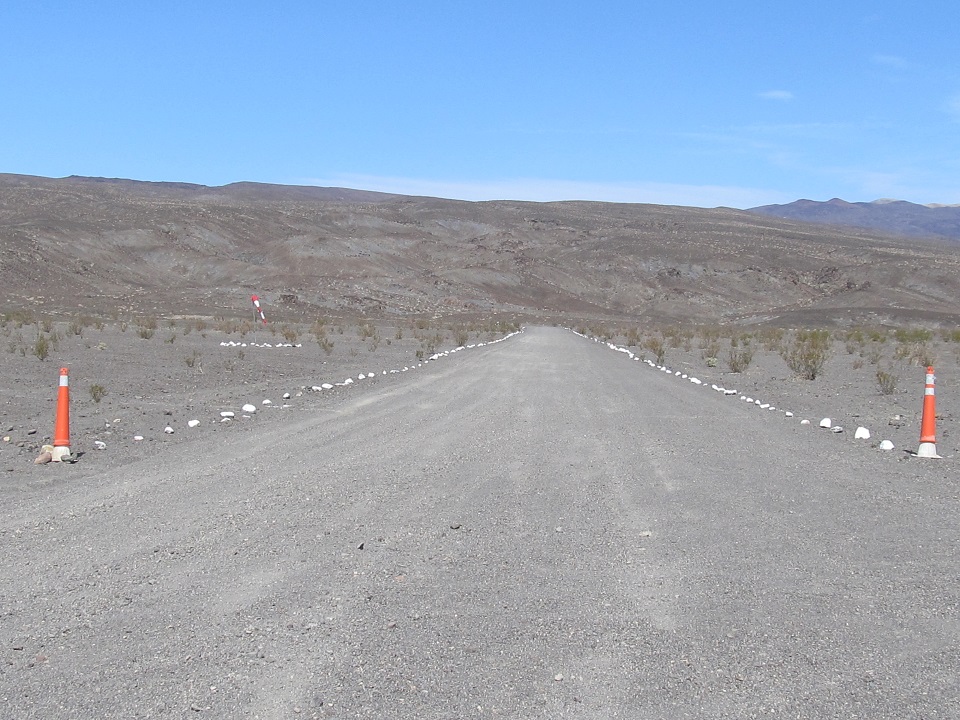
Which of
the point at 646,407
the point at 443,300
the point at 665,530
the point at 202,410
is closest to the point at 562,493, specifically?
the point at 665,530

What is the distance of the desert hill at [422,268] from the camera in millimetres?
75750

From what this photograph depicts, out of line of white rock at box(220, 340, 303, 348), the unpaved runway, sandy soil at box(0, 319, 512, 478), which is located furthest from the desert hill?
the unpaved runway

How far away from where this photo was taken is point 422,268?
105 meters

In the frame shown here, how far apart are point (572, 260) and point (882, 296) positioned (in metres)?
38.0

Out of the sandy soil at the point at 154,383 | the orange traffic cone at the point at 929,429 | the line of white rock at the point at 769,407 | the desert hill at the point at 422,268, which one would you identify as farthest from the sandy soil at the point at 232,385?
the desert hill at the point at 422,268

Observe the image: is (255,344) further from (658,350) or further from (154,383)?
(154,383)

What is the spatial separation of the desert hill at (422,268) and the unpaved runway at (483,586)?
54596 mm

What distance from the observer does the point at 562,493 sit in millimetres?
8312

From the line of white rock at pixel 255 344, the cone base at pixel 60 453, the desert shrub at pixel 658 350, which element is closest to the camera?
the cone base at pixel 60 453

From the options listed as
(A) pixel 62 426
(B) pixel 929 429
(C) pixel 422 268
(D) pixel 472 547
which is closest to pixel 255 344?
(A) pixel 62 426

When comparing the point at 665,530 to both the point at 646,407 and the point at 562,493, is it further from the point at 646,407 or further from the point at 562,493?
the point at 646,407

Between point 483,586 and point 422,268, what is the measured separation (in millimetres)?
99716

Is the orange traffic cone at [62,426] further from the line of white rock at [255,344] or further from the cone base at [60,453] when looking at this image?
the line of white rock at [255,344]

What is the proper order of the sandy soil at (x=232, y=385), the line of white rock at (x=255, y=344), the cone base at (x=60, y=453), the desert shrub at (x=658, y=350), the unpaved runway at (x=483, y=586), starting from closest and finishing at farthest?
1. the unpaved runway at (x=483, y=586)
2. the cone base at (x=60, y=453)
3. the sandy soil at (x=232, y=385)
4. the desert shrub at (x=658, y=350)
5. the line of white rock at (x=255, y=344)
